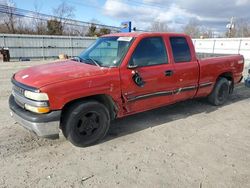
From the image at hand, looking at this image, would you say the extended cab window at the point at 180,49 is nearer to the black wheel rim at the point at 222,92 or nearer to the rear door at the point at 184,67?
the rear door at the point at 184,67

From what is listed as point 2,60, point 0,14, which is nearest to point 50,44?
point 2,60

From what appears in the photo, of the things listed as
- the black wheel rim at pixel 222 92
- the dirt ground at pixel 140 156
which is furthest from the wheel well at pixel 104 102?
the black wheel rim at pixel 222 92

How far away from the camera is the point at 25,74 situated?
3654 mm

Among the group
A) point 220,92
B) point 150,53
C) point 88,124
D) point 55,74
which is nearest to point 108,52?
point 150,53

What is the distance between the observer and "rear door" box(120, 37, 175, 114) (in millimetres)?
3875

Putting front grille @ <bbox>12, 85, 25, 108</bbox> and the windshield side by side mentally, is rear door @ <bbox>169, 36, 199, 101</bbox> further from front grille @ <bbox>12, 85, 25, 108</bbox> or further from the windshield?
front grille @ <bbox>12, 85, 25, 108</bbox>

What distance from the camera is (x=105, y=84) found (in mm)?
3574

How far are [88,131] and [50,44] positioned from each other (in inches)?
834

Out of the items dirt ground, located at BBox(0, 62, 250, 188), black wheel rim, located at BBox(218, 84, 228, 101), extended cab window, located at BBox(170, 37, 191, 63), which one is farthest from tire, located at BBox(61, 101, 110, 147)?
black wheel rim, located at BBox(218, 84, 228, 101)

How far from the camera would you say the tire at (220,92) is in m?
5.80

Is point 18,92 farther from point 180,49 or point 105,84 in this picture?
point 180,49

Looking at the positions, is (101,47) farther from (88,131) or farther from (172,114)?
(172,114)

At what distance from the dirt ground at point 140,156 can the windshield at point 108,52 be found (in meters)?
1.36

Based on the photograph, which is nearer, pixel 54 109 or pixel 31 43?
pixel 54 109
